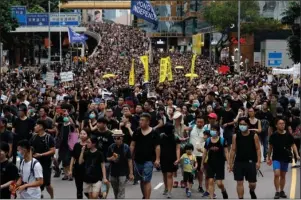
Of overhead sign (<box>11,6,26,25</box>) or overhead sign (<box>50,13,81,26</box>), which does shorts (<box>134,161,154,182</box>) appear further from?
overhead sign (<box>50,13,81,26</box>)

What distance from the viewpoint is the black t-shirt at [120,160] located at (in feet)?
36.6

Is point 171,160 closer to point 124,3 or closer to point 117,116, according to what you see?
point 117,116

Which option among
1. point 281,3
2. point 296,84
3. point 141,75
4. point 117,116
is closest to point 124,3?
point 281,3

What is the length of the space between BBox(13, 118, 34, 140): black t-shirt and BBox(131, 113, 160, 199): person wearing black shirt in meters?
3.06

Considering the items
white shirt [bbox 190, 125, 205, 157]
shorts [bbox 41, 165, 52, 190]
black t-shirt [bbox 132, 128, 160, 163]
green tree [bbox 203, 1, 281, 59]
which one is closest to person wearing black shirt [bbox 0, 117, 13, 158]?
shorts [bbox 41, 165, 52, 190]

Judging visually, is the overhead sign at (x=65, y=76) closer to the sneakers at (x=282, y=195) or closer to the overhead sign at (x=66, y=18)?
the sneakers at (x=282, y=195)

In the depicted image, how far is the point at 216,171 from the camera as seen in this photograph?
1164 cm

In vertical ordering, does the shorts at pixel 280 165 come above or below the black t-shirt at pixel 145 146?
below

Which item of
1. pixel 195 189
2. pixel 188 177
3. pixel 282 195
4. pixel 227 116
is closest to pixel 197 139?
pixel 188 177

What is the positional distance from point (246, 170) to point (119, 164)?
2089 mm

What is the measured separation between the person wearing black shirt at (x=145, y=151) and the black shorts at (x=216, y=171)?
0.90m

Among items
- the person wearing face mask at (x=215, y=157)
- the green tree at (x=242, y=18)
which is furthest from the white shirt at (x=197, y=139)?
the green tree at (x=242, y=18)

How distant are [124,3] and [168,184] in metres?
113

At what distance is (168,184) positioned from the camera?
12555mm
